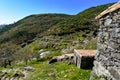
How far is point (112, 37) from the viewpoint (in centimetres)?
1170

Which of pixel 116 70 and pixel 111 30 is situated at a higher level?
pixel 111 30

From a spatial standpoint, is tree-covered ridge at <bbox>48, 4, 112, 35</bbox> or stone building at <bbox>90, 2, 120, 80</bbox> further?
tree-covered ridge at <bbox>48, 4, 112, 35</bbox>

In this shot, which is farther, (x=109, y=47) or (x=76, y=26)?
(x=76, y=26)

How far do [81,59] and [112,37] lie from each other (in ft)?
36.0

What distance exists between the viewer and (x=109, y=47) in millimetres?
12219

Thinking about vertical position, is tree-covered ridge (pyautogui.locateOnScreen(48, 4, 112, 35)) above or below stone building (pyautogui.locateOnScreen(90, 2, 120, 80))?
below

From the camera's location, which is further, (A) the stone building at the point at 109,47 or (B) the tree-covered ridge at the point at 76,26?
(B) the tree-covered ridge at the point at 76,26

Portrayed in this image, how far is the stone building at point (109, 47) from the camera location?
11.2m

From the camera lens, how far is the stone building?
36.6 ft

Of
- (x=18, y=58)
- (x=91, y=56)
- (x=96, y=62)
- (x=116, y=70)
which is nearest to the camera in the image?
(x=116, y=70)

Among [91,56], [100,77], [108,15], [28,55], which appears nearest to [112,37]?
[108,15]

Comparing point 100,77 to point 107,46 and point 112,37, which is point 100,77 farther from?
point 112,37

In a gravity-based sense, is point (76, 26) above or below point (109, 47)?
below

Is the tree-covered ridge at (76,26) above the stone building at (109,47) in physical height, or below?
below
